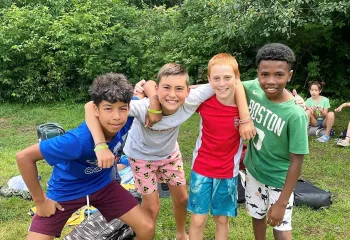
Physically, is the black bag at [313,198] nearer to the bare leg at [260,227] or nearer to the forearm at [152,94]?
the bare leg at [260,227]

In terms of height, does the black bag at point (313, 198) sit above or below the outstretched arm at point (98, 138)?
below

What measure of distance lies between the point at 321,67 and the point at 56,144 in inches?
360

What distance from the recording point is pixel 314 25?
29.2 ft

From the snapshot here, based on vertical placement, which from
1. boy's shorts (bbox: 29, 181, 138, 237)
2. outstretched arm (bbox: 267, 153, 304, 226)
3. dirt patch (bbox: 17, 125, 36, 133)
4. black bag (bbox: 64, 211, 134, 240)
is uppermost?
outstretched arm (bbox: 267, 153, 304, 226)

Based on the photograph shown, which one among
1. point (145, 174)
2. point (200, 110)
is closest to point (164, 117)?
point (200, 110)

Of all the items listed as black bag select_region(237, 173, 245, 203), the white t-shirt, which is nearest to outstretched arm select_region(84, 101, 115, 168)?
the white t-shirt

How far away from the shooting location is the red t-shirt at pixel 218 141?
306 centimetres

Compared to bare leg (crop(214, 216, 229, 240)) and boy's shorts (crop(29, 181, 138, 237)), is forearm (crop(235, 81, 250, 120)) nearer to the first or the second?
bare leg (crop(214, 216, 229, 240))

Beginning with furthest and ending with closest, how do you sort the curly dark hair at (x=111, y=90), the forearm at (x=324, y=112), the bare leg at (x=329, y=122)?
the forearm at (x=324, y=112) < the bare leg at (x=329, y=122) < the curly dark hair at (x=111, y=90)

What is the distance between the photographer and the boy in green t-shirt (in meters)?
2.69

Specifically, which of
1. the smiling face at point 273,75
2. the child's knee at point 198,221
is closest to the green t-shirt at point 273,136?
the smiling face at point 273,75

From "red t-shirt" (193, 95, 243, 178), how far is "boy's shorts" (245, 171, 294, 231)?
164 mm

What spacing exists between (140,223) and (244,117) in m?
1.17

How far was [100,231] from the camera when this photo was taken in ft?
12.0
